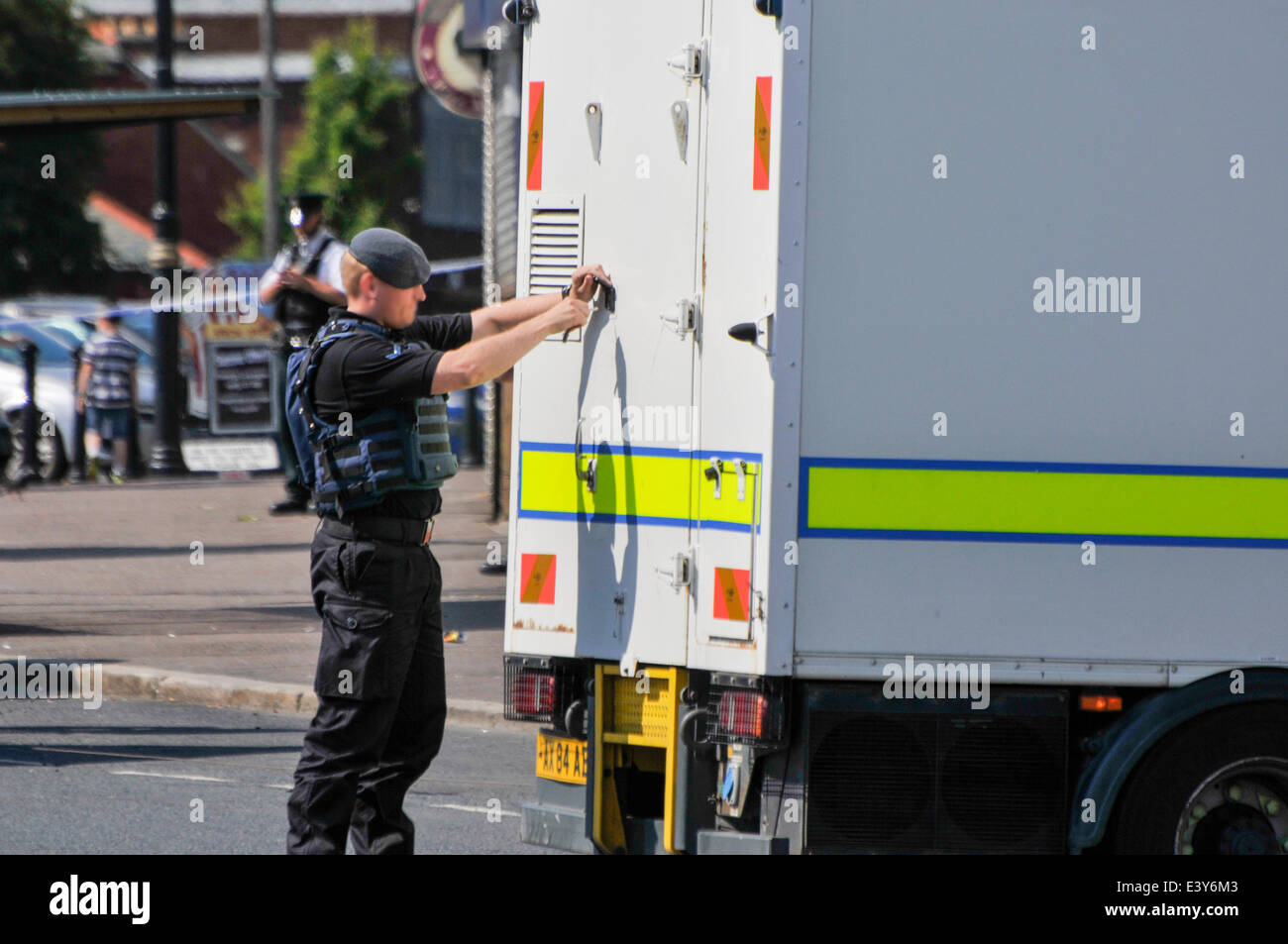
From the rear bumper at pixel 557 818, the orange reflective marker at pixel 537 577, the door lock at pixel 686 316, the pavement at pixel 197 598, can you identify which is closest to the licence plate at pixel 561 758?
the rear bumper at pixel 557 818

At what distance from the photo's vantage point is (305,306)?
11.6m

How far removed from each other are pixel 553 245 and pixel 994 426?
1.50 metres

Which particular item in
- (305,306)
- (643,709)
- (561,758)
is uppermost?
(305,306)

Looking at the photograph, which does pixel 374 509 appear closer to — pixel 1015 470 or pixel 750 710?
pixel 750 710

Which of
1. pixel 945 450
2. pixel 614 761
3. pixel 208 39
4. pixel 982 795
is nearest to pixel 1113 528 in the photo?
pixel 945 450

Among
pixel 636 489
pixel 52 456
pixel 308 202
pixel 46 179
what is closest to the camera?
pixel 636 489

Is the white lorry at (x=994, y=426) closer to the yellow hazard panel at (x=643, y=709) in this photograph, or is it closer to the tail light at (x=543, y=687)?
the yellow hazard panel at (x=643, y=709)

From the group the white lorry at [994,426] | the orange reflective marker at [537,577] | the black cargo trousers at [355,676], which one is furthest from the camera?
the orange reflective marker at [537,577]

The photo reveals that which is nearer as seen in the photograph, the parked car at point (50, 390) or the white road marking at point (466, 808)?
the white road marking at point (466, 808)

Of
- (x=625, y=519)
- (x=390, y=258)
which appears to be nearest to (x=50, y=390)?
(x=390, y=258)

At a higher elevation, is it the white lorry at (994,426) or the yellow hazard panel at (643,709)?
the white lorry at (994,426)

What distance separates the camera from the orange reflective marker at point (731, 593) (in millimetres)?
4891

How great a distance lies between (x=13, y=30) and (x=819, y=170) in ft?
140

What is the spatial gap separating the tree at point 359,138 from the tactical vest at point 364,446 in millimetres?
43882
